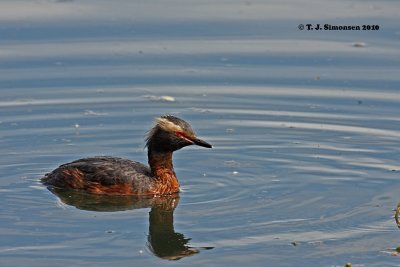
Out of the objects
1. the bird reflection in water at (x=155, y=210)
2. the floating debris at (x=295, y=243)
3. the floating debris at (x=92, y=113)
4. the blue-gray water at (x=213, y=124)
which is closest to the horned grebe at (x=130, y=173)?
the bird reflection in water at (x=155, y=210)

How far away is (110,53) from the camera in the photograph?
66.8 ft

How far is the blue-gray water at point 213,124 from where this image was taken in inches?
490

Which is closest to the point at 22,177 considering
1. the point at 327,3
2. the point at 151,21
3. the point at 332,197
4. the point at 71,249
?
the point at 71,249

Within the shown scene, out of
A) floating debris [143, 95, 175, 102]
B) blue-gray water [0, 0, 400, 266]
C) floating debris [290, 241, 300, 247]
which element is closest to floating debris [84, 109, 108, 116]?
blue-gray water [0, 0, 400, 266]

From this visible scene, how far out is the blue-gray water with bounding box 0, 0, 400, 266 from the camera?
12.5 meters

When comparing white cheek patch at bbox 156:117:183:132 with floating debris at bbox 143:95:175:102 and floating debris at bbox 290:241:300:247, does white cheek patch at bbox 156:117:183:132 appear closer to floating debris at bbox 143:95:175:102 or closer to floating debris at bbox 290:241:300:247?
floating debris at bbox 290:241:300:247

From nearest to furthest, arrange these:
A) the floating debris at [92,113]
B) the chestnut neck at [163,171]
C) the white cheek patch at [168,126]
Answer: the white cheek patch at [168,126] < the chestnut neck at [163,171] < the floating debris at [92,113]

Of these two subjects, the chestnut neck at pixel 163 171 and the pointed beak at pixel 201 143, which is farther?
the chestnut neck at pixel 163 171

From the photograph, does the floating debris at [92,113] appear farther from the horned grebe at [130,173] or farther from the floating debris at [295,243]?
the floating debris at [295,243]

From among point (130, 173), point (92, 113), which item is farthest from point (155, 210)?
point (92, 113)

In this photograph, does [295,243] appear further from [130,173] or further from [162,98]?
[162,98]

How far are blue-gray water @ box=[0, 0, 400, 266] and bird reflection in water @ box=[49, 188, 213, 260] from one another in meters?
0.04

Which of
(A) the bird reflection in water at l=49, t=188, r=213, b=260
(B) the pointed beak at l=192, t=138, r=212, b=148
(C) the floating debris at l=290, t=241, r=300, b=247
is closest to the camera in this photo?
(C) the floating debris at l=290, t=241, r=300, b=247

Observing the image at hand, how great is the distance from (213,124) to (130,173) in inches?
110
